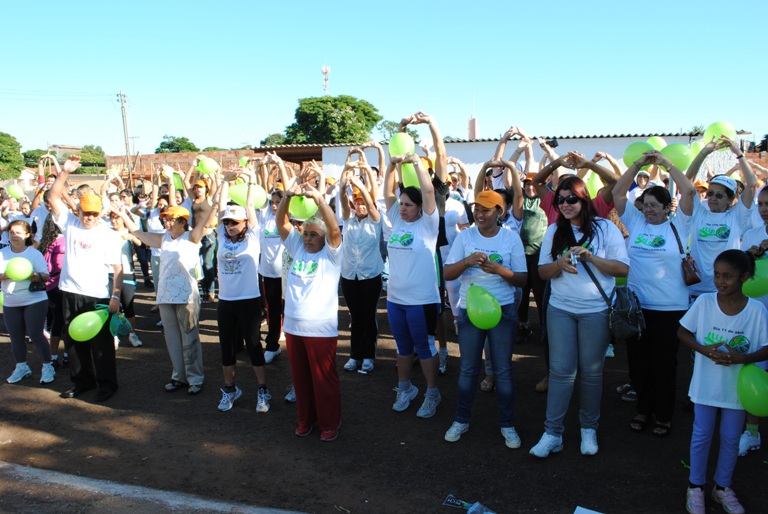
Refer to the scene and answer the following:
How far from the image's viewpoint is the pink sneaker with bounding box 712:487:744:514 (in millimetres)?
3443

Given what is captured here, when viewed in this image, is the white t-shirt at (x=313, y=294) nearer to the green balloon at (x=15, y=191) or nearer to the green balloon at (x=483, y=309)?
the green balloon at (x=483, y=309)

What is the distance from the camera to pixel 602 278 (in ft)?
13.3

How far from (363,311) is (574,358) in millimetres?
2643

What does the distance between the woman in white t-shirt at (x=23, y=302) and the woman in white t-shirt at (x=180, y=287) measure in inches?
53.3

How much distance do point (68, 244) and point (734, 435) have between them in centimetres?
604

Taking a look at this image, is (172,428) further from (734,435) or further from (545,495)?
(734,435)

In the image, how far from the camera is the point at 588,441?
14.0 feet

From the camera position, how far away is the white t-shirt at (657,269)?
4.43m

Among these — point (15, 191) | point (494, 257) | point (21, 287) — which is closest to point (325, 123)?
point (15, 191)

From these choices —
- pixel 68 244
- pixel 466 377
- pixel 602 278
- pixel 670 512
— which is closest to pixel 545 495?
pixel 670 512

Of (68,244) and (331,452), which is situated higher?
(68,244)

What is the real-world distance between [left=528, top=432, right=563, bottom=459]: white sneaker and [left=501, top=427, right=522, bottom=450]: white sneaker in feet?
0.51

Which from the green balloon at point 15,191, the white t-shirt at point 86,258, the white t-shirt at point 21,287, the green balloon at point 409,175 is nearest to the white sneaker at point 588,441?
the green balloon at point 409,175

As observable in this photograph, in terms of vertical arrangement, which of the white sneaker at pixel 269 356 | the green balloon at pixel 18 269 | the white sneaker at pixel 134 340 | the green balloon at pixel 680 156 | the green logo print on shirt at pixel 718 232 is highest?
the green balloon at pixel 680 156
